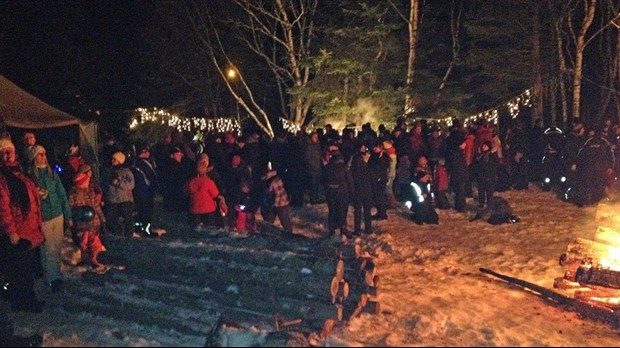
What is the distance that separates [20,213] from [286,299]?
143 inches

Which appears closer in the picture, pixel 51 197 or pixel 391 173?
pixel 51 197

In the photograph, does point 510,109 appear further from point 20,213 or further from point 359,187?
point 20,213

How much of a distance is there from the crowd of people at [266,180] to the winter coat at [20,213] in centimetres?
2

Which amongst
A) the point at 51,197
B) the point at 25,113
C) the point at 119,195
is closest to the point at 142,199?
the point at 119,195

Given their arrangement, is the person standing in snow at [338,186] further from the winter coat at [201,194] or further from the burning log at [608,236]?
the burning log at [608,236]

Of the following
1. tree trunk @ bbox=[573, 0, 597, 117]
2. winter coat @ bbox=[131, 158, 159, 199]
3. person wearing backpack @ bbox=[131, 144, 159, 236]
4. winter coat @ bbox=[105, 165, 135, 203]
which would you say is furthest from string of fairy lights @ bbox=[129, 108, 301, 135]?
winter coat @ bbox=[105, 165, 135, 203]

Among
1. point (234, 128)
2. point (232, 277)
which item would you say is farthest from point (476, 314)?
point (234, 128)

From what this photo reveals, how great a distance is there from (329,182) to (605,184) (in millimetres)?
7015

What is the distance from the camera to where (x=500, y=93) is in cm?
2377

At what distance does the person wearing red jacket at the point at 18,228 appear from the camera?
851 centimetres

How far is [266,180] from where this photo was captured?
12.9 m

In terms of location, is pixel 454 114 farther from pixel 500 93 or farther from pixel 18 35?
pixel 18 35

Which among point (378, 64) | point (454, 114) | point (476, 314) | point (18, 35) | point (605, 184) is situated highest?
point (18, 35)

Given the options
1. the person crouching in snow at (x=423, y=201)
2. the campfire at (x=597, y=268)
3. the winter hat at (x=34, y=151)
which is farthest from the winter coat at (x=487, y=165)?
the winter hat at (x=34, y=151)
